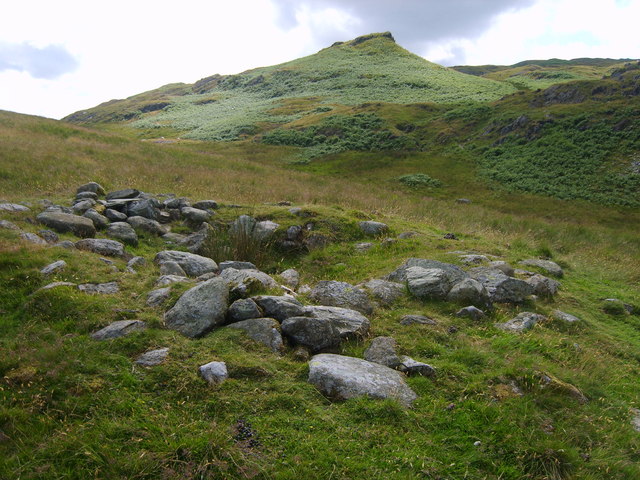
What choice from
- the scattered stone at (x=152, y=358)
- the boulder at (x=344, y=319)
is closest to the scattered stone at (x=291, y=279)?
the boulder at (x=344, y=319)

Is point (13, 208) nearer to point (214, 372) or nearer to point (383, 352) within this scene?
point (214, 372)

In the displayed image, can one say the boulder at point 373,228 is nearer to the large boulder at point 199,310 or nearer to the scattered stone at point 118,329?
the large boulder at point 199,310

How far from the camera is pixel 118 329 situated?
5453mm

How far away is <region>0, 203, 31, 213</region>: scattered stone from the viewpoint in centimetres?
1025

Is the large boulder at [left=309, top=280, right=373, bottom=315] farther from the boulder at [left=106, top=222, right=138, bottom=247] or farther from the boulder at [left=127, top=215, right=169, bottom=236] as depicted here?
the boulder at [left=127, top=215, right=169, bottom=236]

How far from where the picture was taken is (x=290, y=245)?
11828 millimetres

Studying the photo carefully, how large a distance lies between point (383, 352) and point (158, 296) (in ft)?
12.4

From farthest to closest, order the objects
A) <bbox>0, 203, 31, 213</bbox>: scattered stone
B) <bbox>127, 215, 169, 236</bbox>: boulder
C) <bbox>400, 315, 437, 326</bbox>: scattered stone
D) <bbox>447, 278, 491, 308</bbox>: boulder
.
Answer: <bbox>127, 215, 169, 236</bbox>: boulder < <bbox>0, 203, 31, 213</bbox>: scattered stone < <bbox>447, 278, 491, 308</bbox>: boulder < <bbox>400, 315, 437, 326</bbox>: scattered stone

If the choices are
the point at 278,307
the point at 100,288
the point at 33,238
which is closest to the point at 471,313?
the point at 278,307

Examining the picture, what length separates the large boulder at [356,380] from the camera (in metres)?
4.70

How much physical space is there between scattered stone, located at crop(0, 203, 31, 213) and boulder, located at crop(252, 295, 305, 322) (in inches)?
324

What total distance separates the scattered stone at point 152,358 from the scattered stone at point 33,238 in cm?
497

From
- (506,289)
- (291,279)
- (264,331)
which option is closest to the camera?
(264,331)

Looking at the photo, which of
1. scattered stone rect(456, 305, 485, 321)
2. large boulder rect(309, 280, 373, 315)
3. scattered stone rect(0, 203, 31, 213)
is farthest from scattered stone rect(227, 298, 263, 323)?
scattered stone rect(0, 203, 31, 213)
